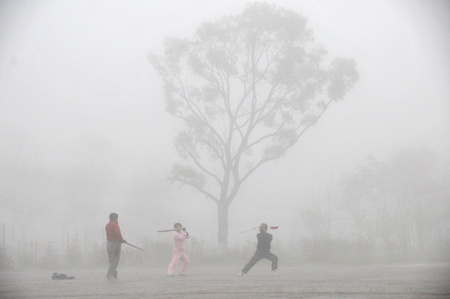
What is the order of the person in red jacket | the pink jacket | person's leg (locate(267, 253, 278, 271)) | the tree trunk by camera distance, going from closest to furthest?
the person in red jacket < person's leg (locate(267, 253, 278, 271)) < the pink jacket < the tree trunk

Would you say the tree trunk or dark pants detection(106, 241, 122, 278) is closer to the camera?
dark pants detection(106, 241, 122, 278)

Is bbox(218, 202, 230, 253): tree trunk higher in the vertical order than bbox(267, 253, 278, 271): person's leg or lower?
higher

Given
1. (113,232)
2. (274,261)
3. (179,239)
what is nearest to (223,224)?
(179,239)

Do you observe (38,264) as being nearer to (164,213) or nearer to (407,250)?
(407,250)

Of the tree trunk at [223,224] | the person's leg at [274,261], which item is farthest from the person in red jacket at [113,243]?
the tree trunk at [223,224]

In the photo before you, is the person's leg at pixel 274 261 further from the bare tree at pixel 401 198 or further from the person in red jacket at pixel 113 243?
the bare tree at pixel 401 198

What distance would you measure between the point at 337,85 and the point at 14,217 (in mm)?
47964

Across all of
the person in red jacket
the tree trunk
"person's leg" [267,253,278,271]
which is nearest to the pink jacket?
the person in red jacket

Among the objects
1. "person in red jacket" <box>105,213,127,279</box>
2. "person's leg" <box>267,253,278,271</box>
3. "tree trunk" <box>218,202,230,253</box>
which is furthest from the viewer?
"tree trunk" <box>218,202,230,253</box>

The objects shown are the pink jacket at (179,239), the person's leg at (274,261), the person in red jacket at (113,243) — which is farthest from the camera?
the pink jacket at (179,239)

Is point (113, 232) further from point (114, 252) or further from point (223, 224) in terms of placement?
point (223, 224)

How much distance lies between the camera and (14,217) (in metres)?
69.3

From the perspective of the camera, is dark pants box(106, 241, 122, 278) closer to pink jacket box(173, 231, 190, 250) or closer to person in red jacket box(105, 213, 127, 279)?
person in red jacket box(105, 213, 127, 279)

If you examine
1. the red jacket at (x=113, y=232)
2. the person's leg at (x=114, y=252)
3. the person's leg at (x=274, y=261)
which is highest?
the red jacket at (x=113, y=232)
